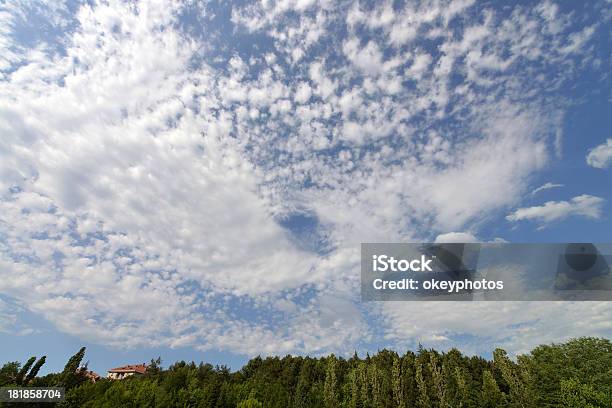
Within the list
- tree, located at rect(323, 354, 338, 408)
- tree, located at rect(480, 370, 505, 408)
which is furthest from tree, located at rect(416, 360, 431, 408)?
tree, located at rect(323, 354, 338, 408)

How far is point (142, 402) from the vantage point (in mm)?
71312

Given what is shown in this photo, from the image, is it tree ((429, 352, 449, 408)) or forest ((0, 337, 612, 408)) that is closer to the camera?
forest ((0, 337, 612, 408))

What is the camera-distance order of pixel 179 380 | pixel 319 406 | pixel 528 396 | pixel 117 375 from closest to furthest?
pixel 528 396 → pixel 319 406 → pixel 179 380 → pixel 117 375

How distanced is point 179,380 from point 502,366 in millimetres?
85954

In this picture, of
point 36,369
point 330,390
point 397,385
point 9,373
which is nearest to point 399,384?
point 397,385

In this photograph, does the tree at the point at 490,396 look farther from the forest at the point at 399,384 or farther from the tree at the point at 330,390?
the tree at the point at 330,390

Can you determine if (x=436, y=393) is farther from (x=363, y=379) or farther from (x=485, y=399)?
(x=363, y=379)

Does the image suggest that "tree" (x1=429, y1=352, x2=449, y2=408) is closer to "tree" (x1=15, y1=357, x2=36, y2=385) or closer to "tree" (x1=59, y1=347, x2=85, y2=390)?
"tree" (x1=59, y1=347, x2=85, y2=390)

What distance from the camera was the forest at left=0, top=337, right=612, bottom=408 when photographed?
73438 mm

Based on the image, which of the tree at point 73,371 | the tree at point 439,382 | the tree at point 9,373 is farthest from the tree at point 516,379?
the tree at point 9,373

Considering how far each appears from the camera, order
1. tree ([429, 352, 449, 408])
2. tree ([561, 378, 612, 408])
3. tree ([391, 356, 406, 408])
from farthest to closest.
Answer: tree ([391, 356, 406, 408]) → tree ([429, 352, 449, 408]) → tree ([561, 378, 612, 408])

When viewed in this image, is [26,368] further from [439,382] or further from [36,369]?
[439,382]

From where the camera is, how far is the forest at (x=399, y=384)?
2891 inches

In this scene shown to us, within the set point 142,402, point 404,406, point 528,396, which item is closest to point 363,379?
point 404,406
